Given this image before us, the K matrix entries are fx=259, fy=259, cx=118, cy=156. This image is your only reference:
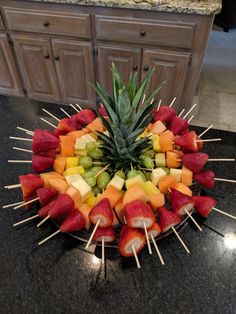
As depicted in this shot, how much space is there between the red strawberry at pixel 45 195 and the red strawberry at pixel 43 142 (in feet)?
0.47

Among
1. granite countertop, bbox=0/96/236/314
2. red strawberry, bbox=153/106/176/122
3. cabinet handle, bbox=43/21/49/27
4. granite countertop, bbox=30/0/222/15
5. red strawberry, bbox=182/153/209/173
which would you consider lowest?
granite countertop, bbox=0/96/236/314

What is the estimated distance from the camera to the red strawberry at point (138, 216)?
0.61 meters

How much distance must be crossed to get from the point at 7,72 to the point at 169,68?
147 cm

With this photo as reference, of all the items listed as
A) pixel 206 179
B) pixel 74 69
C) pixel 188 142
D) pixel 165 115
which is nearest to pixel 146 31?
pixel 74 69

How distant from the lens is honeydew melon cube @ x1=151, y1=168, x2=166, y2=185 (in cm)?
75

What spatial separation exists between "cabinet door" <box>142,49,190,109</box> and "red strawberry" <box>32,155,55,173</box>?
140 cm

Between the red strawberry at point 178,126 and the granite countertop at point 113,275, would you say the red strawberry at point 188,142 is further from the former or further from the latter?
the granite countertop at point 113,275

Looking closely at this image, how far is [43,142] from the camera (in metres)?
0.78

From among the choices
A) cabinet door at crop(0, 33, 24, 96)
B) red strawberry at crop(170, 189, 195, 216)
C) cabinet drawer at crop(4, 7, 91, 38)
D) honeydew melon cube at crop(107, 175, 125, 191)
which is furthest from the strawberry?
cabinet door at crop(0, 33, 24, 96)

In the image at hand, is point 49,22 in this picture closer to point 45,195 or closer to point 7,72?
point 7,72

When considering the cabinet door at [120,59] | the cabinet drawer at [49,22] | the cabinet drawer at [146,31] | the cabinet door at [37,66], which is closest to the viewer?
the cabinet drawer at [146,31]

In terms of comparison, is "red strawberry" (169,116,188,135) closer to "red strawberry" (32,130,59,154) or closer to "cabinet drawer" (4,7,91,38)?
"red strawberry" (32,130,59,154)

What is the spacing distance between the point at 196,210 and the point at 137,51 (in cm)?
153

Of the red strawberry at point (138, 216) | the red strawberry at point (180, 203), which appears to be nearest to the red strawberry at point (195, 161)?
the red strawberry at point (180, 203)
